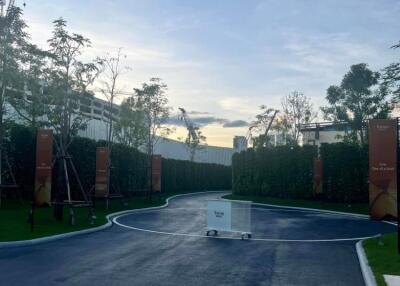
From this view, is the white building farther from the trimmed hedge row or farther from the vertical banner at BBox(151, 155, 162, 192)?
the vertical banner at BBox(151, 155, 162, 192)

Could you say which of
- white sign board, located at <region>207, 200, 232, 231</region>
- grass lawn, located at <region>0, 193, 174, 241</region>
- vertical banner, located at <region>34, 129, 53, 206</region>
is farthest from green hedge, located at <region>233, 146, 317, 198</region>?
vertical banner, located at <region>34, 129, 53, 206</region>

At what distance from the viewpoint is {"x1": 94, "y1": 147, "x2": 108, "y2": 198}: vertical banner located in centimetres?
2633

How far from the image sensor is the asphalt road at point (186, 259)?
393 inches

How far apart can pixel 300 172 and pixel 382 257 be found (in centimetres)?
2501

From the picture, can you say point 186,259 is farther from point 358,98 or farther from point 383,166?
point 358,98

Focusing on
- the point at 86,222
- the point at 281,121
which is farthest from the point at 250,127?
the point at 86,222

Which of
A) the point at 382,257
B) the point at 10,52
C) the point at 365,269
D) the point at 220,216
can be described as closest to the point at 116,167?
the point at 10,52

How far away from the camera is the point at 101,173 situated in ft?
86.8

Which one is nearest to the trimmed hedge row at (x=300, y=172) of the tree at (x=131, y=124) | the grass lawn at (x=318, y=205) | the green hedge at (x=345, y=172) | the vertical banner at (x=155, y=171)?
the green hedge at (x=345, y=172)

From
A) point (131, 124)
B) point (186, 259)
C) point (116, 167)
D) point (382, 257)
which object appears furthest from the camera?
point (131, 124)

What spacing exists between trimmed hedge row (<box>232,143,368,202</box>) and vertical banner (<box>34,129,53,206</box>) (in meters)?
21.0

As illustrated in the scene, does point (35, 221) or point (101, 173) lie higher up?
point (101, 173)

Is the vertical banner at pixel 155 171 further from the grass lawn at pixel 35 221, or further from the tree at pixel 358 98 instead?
the tree at pixel 358 98

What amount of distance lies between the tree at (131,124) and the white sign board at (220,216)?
24150mm
